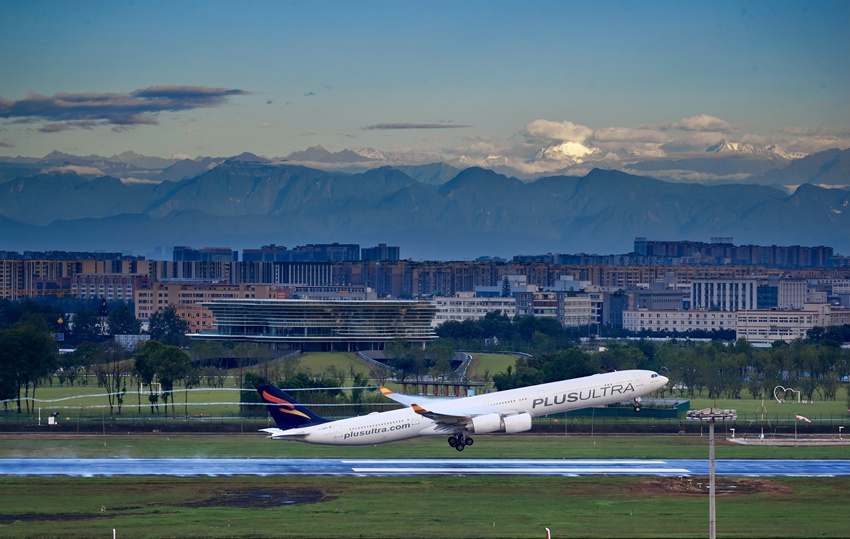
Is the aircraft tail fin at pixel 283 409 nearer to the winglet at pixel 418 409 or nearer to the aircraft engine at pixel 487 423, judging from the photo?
the winglet at pixel 418 409

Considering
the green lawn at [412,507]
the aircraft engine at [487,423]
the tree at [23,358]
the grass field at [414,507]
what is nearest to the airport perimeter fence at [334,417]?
the tree at [23,358]

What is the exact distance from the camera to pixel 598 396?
102 m

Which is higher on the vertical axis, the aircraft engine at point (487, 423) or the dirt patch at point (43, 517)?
the aircraft engine at point (487, 423)

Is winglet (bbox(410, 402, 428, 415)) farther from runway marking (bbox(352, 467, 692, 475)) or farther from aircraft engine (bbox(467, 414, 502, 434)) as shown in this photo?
aircraft engine (bbox(467, 414, 502, 434))

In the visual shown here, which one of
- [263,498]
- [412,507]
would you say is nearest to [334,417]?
[263,498]

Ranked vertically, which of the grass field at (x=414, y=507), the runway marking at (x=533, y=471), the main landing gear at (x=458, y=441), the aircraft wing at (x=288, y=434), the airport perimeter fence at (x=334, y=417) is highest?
the aircraft wing at (x=288, y=434)

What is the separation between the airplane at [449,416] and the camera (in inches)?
3799

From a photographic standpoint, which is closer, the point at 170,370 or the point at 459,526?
the point at 459,526

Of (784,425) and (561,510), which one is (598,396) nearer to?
(561,510)

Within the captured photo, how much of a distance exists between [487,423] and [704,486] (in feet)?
55.5

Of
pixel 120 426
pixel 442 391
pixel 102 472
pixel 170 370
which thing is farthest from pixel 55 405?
pixel 102 472

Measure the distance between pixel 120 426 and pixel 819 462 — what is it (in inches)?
2525

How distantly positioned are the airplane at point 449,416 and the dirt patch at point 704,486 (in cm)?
1108

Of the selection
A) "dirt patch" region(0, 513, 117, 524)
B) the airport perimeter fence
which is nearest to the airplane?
"dirt patch" region(0, 513, 117, 524)
